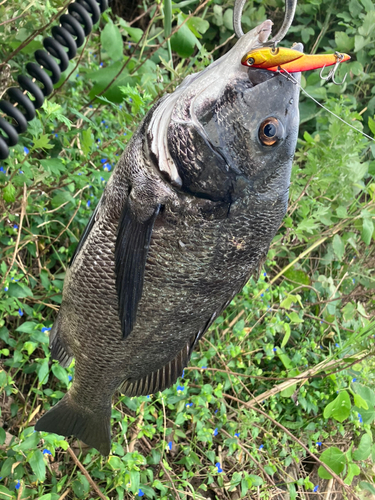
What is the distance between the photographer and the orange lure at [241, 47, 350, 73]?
2.19ft

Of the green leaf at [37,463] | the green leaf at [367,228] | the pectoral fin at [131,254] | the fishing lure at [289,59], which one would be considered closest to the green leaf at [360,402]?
the green leaf at [367,228]

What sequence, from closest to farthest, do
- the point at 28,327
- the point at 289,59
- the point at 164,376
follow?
the point at 289,59
the point at 164,376
the point at 28,327

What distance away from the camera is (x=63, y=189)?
1862mm

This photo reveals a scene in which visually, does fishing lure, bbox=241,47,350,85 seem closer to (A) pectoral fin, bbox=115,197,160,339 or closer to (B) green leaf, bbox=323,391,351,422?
(A) pectoral fin, bbox=115,197,160,339

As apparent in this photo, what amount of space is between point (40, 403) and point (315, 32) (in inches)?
120

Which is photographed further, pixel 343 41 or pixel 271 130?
pixel 343 41

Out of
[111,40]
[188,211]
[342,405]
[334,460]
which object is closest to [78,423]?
[188,211]

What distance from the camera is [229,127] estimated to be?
76 cm

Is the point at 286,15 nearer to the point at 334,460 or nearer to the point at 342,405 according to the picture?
the point at 342,405

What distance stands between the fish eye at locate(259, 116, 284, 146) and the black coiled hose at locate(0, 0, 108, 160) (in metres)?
0.38

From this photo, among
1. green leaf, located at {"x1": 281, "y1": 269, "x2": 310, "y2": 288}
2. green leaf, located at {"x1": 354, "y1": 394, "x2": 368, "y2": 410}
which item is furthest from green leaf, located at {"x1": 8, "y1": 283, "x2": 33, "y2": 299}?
green leaf, located at {"x1": 281, "y1": 269, "x2": 310, "y2": 288}

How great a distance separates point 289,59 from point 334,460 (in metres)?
1.84

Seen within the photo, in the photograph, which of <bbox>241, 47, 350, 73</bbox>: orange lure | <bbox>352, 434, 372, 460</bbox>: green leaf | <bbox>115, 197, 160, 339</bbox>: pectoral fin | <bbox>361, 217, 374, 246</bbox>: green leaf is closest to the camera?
<bbox>241, 47, 350, 73</bbox>: orange lure

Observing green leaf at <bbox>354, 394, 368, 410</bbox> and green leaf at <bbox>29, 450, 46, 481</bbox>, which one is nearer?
green leaf at <bbox>29, 450, 46, 481</bbox>
